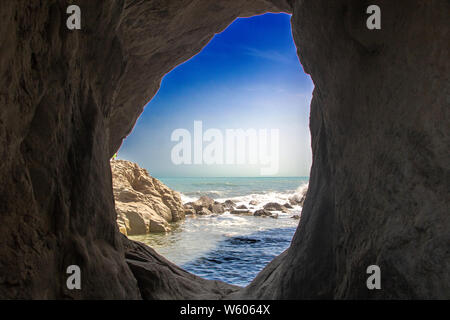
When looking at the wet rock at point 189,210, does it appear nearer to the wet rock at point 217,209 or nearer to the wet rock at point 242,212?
the wet rock at point 217,209

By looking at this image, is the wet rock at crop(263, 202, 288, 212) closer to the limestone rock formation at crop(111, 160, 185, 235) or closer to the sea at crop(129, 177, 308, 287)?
the sea at crop(129, 177, 308, 287)

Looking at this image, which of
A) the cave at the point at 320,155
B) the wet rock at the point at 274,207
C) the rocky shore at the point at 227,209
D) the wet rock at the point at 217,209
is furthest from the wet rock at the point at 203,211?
the cave at the point at 320,155

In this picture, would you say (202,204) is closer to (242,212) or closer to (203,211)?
(203,211)

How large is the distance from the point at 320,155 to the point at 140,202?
12.6 metres

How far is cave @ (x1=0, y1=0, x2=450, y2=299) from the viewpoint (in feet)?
7.16

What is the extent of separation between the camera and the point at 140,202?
51.2ft

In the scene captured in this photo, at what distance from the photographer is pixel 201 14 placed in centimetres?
571

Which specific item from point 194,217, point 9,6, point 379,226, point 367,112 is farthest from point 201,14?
point 194,217

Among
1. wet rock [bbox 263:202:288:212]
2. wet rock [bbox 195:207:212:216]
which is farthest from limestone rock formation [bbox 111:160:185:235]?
wet rock [bbox 263:202:288:212]

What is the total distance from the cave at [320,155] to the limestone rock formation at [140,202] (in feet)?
30.7

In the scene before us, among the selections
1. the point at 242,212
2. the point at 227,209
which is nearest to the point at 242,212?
the point at 242,212

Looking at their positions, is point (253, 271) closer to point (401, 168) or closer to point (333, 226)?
point (333, 226)

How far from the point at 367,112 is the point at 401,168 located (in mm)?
745

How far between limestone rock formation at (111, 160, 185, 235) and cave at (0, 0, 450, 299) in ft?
30.7
